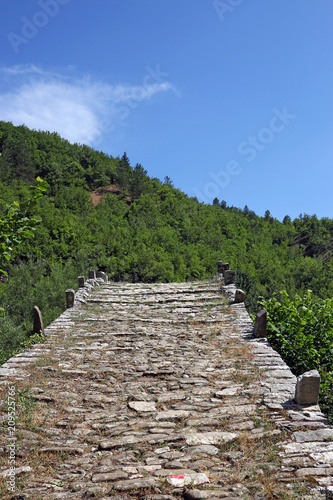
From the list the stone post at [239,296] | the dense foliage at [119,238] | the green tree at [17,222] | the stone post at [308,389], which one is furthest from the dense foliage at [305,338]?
the dense foliage at [119,238]

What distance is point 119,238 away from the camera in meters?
43.5

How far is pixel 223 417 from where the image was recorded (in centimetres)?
438

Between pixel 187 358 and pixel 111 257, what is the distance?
1287 inches

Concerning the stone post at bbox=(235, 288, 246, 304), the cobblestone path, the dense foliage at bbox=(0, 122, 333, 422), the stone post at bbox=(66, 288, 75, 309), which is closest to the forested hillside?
the dense foliage at bbox=(0, 122, 333, 422)

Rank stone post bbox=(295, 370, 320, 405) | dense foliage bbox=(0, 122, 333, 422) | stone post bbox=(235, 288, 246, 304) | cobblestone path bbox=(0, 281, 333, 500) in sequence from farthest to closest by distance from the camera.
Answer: dense foliage bbox=(0, 122, 333, 422) → stone post bbox=(235, 288, 246, 304) → stone post bbox=(295, 370, 320, 405) → cobblestone path bbox=(0, 281, 333, 500)

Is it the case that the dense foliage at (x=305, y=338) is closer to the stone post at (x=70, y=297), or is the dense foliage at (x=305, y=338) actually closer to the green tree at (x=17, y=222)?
the stone post at (x=70, y=297)

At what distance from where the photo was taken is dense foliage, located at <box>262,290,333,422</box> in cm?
752

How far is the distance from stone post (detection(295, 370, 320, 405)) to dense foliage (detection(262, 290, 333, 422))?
9.63 ft

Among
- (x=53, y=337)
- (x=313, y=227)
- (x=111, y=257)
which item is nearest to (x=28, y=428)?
(x=53, y=337)

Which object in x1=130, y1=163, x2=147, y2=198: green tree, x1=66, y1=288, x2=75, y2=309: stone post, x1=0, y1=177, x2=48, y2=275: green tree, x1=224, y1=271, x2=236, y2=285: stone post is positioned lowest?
x1=66, y1=288, x2=75, y2=309: stone post

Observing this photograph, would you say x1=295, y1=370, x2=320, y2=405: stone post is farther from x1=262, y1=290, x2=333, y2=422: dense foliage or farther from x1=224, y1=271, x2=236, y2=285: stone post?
x1=224, y1=271, x2=236, y2=285: stone post

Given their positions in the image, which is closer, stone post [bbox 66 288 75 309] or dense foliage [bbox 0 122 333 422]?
stone post [bbox 66 288 75 309]

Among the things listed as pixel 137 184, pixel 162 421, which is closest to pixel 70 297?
pixel 162 421

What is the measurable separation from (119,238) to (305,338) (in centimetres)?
3699
